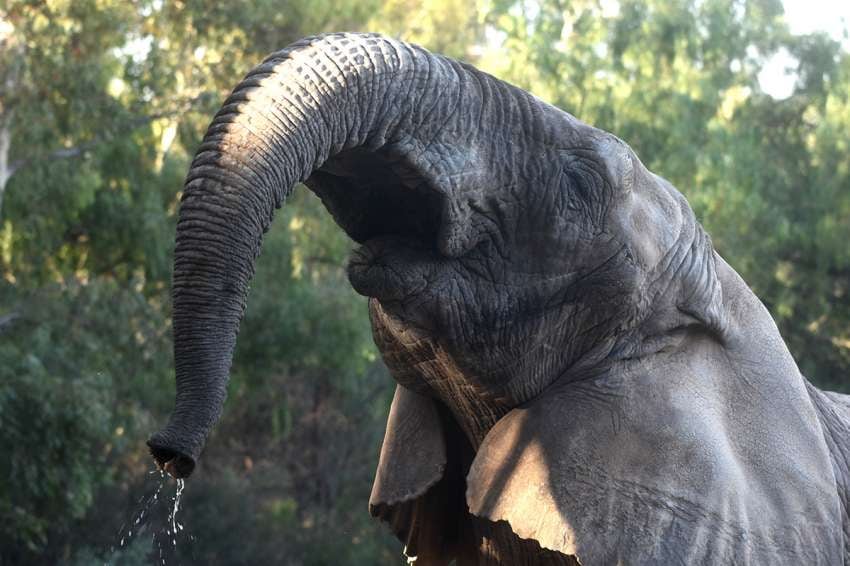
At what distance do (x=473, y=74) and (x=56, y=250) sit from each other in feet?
38.4

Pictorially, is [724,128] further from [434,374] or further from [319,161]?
[319,161]

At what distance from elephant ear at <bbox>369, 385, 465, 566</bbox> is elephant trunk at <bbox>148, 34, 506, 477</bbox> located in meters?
0.91

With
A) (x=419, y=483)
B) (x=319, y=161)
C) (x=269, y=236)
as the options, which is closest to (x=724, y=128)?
(x=269, y=236)

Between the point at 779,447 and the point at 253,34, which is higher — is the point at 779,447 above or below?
above

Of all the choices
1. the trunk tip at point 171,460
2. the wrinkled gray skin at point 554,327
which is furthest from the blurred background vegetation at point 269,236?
the trunk tip at point 171,460

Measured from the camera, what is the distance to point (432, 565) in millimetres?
3506

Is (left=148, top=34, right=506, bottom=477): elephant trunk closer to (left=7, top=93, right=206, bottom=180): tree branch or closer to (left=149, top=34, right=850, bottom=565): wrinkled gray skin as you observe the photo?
(left=149, top=34, right=850, bottom=565): wrinkled gray skin

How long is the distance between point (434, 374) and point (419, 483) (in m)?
0.30

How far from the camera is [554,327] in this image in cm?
303

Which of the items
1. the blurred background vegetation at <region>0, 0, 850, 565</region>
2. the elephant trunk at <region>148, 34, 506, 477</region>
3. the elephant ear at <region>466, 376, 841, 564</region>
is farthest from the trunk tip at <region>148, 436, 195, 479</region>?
the blurred background vegetation at <region>0, 0, 850, 565</region>

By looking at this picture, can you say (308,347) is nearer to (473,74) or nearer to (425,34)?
(425,34)

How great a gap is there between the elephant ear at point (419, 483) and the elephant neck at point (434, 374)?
88 mm

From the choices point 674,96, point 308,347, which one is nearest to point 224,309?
point 308,347

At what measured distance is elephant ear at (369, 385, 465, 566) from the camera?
331 cm
